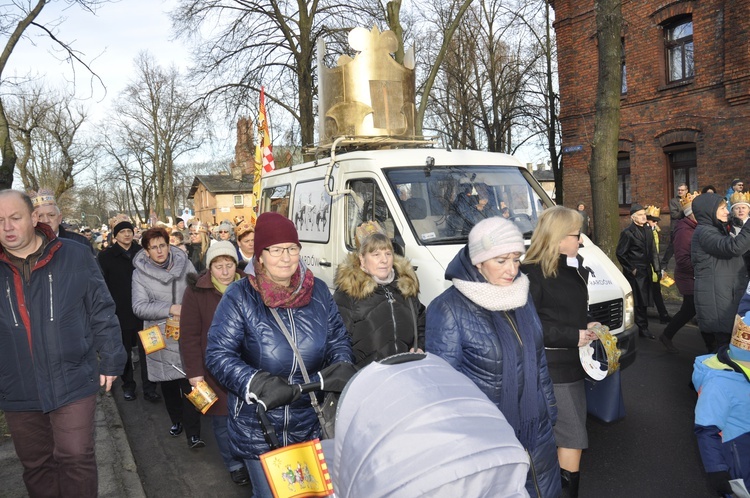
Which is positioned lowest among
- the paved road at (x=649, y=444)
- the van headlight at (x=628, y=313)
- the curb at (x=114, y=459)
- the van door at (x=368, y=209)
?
the paved road at (x=649, y=444)

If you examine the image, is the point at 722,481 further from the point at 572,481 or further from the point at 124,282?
the point at 124,282

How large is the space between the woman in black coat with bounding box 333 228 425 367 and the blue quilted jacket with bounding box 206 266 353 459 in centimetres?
135

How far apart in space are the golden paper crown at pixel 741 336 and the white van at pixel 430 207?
1.99m

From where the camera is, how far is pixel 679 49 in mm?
17594

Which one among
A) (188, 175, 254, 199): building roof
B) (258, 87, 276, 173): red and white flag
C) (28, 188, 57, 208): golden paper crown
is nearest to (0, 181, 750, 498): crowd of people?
(28, 188, 57, 208): golden paper crown

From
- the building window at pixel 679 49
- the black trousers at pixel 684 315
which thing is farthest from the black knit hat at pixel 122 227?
the building window at pixel 679 49

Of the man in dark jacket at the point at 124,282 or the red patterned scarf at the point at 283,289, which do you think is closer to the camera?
the red patterned scarf at the point at 283,289

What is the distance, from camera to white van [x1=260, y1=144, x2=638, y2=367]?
5.13 m

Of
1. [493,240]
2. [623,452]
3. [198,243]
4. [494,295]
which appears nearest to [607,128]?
[623,452]

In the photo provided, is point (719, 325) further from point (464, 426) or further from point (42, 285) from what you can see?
point (42, 285)

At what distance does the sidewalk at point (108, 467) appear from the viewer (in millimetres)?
4312

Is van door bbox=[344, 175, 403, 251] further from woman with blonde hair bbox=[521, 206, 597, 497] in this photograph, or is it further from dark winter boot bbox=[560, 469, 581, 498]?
dark winter boot bbox=[560, 469, 581, 498]

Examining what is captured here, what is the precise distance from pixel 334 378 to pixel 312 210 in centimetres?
467

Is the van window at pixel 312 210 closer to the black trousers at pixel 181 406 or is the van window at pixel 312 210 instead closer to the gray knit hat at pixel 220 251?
the gray knit hat at pixel 220 251
